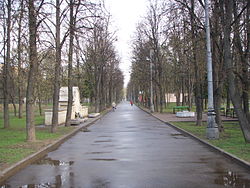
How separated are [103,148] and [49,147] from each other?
2.00 meters

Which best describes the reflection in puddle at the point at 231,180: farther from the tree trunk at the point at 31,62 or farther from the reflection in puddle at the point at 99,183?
the tree trunk at the point at 31,62

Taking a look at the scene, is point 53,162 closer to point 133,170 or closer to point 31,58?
point 133,170

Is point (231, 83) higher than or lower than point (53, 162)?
higher

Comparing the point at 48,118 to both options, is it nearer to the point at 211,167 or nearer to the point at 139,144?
the point at 139,144

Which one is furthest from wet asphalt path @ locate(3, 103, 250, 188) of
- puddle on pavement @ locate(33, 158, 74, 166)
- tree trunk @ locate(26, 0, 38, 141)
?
tree trunk @ locate(26, 0, 38, 141)

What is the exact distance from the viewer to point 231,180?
7.53 metres

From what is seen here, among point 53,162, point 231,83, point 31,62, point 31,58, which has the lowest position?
point 53,162

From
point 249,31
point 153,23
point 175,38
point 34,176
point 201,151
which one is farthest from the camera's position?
point 153,23

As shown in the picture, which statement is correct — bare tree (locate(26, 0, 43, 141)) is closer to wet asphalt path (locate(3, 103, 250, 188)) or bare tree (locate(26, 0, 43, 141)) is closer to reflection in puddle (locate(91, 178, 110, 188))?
wet asphalt path (locate(3, 103, 250, 188))

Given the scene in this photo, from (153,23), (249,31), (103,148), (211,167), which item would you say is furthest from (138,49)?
(211,167)

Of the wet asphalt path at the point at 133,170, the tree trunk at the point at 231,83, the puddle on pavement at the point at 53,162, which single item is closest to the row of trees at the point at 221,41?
the tree trunk at the point at 231,83

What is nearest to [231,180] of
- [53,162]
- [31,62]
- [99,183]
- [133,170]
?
[133,170]

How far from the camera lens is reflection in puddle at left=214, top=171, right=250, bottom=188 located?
282 inches

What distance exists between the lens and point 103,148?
13047 millimetres
